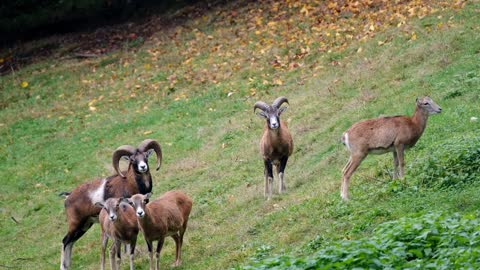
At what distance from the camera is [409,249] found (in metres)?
11.3

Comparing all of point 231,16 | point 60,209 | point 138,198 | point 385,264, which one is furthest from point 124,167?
point 385,264

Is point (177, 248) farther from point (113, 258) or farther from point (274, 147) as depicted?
point (274, 147)

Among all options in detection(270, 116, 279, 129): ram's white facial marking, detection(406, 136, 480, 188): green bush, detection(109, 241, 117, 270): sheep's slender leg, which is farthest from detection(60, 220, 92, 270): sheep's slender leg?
detection(406, 136, 480, 188): green bush

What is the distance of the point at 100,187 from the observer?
19.5 m

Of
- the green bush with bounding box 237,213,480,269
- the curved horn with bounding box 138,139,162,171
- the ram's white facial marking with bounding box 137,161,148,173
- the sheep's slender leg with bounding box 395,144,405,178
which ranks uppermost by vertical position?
the green bush with bounding box 237,213,480,269

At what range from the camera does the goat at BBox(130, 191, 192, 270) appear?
16.4 m

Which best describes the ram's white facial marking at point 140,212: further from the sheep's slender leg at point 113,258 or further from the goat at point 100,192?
the goat at point 100,192

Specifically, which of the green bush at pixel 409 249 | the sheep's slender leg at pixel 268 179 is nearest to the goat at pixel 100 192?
the sheep's slender leg at pixel 268 179

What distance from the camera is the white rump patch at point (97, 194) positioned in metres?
19.2

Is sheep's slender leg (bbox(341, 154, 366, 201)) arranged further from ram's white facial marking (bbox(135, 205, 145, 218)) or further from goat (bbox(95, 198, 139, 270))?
goat (bbox(95, 198, 139, 270))

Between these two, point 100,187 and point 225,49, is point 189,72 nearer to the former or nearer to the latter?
Result: point 225,49

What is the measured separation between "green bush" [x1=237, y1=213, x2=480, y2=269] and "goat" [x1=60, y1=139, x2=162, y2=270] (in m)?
7.88

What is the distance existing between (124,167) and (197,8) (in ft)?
51.0

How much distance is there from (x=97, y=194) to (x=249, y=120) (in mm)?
8513
